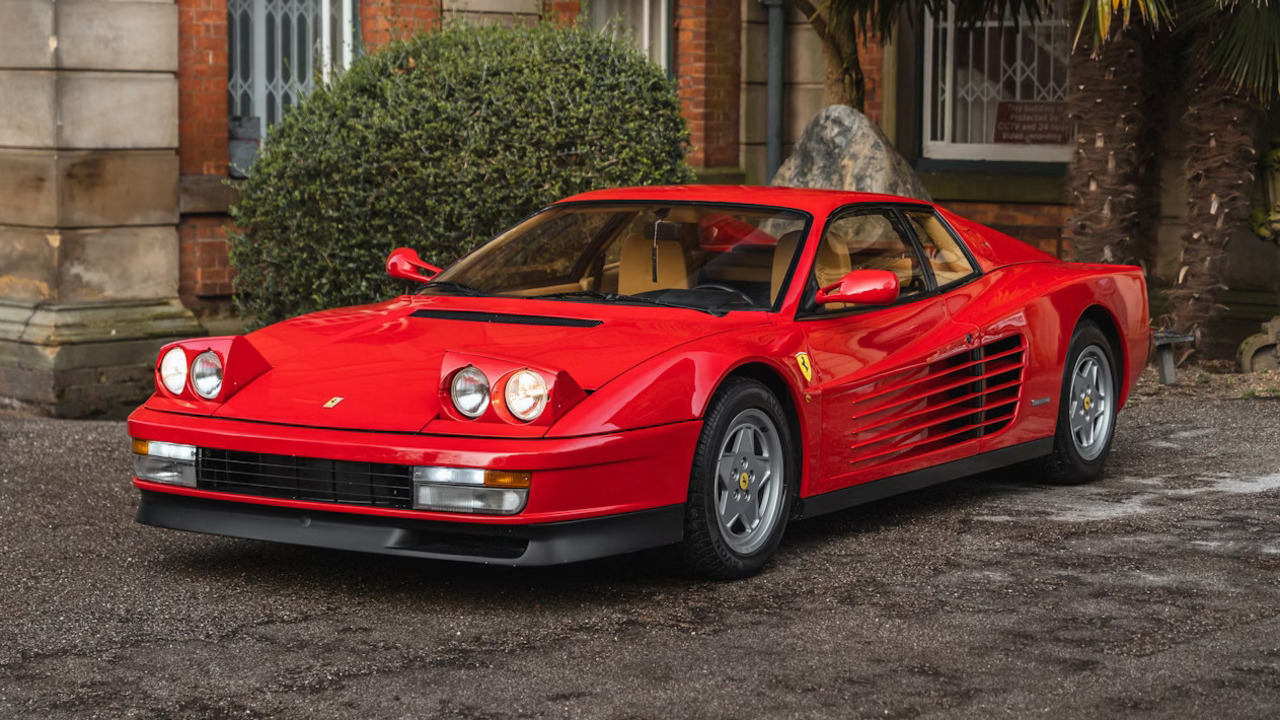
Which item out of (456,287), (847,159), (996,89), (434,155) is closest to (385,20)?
(434,155)

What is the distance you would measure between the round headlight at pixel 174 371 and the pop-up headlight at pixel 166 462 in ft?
0.66

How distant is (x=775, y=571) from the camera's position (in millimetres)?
6074

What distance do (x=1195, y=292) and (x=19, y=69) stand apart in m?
7.41

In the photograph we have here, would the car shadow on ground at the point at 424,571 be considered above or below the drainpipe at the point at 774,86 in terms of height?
below

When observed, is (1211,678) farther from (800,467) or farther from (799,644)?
(800,467)

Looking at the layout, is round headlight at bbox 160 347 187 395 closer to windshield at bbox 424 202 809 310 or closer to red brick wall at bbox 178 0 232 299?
windshield at bbox 424 202 809 310

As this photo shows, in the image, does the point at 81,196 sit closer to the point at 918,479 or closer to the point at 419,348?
the point at 419,348

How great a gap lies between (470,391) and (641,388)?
1.68 feet

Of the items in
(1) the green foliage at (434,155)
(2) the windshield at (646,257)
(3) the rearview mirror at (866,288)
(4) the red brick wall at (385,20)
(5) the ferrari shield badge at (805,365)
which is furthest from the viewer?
(4) the red brick wall at (385,20)

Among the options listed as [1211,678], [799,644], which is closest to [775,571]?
[799,644]

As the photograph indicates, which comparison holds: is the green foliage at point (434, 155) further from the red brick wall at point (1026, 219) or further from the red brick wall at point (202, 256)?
the red brick wall at point (1026, 219)

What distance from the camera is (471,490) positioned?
5.28m

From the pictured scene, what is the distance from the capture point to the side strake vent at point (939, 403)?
648 centimetres

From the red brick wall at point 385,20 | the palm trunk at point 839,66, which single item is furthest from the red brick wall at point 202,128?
the palm trunk at point 839,66
